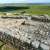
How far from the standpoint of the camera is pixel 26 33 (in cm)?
257

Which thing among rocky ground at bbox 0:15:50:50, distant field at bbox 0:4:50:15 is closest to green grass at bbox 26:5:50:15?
distant field at bbox 0:4:50:15

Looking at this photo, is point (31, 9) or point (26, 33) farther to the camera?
point (31, 9)

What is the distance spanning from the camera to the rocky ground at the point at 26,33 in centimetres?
237

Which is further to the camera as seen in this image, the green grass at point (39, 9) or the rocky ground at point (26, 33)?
the green grass at point (39, 9)

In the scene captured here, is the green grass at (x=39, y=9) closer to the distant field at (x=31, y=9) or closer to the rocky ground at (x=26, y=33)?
the distant field at (x=31, y=9)

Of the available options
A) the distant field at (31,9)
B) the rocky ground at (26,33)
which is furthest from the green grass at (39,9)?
the rocky ground at (26,33)

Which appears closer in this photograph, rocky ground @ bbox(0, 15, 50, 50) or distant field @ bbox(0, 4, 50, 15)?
rocky ground @ bbox(0, 15, 50, 50)

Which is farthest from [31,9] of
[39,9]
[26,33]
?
[26,33]

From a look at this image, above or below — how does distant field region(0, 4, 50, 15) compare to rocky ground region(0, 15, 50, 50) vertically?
above

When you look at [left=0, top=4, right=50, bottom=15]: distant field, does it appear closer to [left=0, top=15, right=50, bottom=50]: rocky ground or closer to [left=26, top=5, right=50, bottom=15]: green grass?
[left=26, top=5, right=50, bottom=15]: green grass

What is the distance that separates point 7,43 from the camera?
2.61 m

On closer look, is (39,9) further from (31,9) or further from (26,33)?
(26,33)

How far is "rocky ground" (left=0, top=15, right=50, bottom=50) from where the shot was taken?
237 centimetres

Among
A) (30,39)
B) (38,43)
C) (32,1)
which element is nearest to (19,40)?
(30,39)
